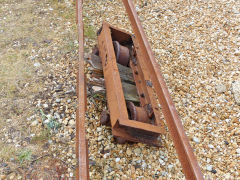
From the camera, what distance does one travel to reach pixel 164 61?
472 cm

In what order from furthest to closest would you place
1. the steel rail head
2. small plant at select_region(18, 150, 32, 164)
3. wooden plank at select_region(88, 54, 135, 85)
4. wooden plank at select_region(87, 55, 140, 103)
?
wooden plank at select_region(88, 54, 135, 85), wooden plank at select_region(87, 55, 140, 103), small plant at select_region(18, 150, 32, 164), the steel rail head

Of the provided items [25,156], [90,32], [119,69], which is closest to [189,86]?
[119,69]

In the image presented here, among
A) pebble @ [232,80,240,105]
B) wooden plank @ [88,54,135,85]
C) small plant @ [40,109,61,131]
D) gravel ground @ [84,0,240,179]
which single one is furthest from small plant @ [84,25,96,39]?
pebble @ [232,80,240,105]

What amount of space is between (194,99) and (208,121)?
19.1 inches

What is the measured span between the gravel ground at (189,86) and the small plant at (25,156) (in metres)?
0.82

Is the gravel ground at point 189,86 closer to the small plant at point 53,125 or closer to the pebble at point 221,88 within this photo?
the pebble at point 221,88

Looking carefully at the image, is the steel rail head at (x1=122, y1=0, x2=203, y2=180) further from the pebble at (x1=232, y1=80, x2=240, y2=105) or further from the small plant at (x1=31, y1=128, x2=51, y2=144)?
the pebble at (x1=232, y1=80, x2=240, y2=105)

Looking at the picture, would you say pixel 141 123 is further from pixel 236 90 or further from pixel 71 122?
pixel 236 90

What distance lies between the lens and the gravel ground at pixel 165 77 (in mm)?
3143

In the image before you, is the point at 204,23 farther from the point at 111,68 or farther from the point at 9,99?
the point at 9,99

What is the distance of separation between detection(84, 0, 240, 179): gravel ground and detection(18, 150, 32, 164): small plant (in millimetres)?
818

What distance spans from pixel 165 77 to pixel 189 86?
0.48 meters

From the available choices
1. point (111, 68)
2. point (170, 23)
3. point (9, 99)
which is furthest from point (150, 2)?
point (9, 99)

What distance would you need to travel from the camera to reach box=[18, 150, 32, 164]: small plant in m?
2.99
